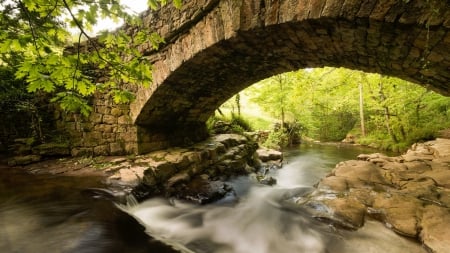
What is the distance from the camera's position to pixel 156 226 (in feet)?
11.5

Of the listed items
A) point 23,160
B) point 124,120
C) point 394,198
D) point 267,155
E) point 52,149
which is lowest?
point 267,155

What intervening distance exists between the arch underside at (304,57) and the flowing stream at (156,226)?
199 cm

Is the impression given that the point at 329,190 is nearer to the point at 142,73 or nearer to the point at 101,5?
the point at 142,73

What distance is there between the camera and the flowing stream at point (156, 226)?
8.58 feet

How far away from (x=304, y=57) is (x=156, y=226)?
3.33 meters

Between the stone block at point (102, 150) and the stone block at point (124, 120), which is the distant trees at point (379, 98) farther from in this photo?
the stone block at point (102, 150)

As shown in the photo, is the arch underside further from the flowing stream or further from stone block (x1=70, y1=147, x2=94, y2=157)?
→ the flowing stream

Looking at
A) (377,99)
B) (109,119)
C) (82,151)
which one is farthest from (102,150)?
(377,99)

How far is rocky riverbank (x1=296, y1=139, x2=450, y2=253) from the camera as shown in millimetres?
2849

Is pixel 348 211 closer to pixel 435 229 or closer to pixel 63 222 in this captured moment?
pixel 435 229

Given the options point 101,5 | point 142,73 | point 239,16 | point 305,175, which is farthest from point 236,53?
point 305,175

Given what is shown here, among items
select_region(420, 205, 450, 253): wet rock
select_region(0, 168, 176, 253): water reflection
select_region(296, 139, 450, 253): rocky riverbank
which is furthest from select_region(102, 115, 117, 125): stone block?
select_region(420, 205, 450, 253): wet rock

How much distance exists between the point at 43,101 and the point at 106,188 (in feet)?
10.3

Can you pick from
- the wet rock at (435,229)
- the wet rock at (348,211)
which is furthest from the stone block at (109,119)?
the wet rock at (435,229)
